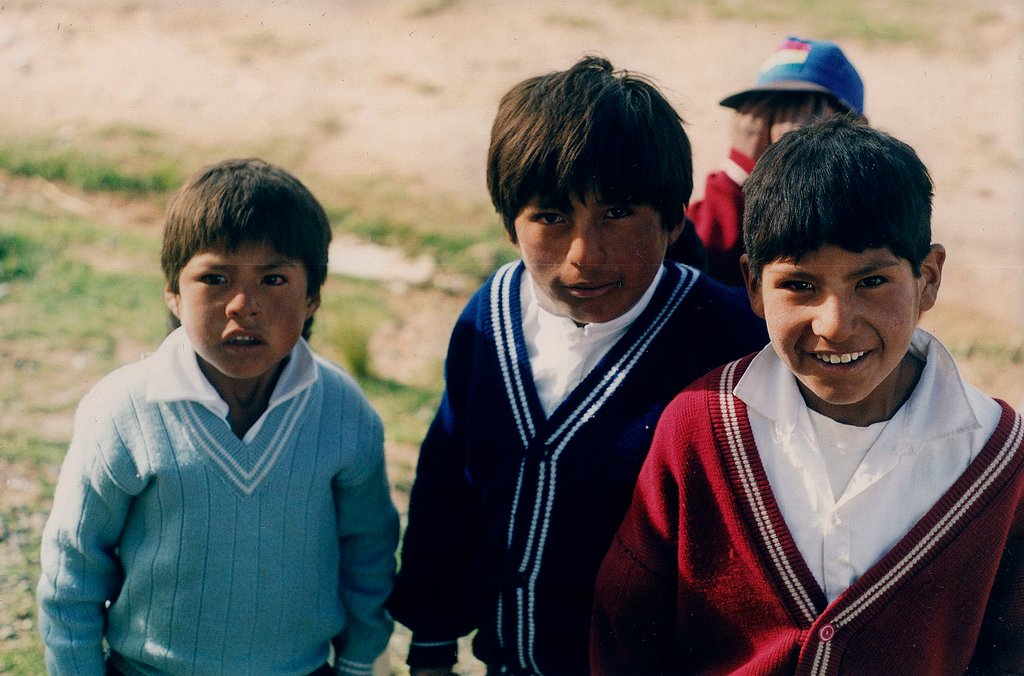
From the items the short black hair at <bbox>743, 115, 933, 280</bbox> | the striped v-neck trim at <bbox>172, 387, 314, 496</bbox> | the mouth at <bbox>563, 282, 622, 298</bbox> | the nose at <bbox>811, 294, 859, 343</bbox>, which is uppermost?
the short black hair at <bbox>743, 115, 933, 280</bbox>

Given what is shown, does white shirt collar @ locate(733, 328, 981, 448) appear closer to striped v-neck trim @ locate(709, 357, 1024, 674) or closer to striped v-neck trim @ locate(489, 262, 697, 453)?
striped v-neck trim @ locate(709, 357, 1024, 674)

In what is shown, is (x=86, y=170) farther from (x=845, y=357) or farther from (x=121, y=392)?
(x=845, y=357)

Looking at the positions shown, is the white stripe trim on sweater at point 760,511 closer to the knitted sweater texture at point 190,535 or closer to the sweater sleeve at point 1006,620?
the sweater sleeve at point 1006,620

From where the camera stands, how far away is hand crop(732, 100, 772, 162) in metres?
2.51

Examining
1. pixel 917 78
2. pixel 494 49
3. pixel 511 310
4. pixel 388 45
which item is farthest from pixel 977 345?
pixel 388 45

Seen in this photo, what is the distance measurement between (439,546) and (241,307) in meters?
0.61

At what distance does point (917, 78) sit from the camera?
7871 millimetres

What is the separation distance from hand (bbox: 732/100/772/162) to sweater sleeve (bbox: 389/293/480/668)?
0.77m

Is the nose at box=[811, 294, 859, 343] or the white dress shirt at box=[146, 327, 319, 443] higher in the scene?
the nose at box=[811, 294, 859, 343]

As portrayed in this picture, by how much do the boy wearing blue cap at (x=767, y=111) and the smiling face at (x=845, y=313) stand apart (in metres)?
0.76

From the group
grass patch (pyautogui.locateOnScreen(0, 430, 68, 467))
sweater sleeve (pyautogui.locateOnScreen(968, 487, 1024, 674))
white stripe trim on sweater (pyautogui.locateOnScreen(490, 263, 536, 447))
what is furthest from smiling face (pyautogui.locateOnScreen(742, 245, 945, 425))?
grass patch (pyautogui.locateOnScreen(0, 430, 68, 467))

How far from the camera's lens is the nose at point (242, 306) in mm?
1957

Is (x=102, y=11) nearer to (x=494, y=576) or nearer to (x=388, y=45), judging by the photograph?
(x=388, y=45)

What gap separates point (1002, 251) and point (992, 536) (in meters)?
4.99
